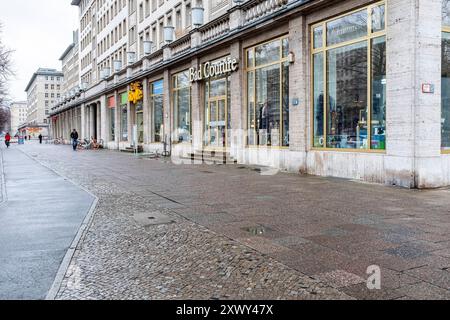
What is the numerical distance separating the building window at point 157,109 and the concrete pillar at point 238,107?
1101 cm

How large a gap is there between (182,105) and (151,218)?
66.0ft

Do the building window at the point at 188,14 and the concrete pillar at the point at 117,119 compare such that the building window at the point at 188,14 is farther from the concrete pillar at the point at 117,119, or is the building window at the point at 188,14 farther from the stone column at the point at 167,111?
the concrete pillar at the point at 117,119

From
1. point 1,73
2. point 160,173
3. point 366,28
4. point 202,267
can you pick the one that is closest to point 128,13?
point 1,73

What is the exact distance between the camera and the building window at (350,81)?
516 inches

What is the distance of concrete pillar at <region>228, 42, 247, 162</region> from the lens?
67.0 ft

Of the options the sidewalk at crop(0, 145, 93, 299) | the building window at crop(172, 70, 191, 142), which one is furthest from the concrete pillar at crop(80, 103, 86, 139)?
the sidewalk at crop(0, 145, 93, 299)

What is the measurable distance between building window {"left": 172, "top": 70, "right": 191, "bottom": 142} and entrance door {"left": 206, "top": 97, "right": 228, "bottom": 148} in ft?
9.08

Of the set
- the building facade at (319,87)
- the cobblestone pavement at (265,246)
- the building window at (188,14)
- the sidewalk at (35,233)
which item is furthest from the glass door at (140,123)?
the cobblestone pavement at (265,246)

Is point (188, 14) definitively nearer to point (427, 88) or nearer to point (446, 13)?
point (446, 13)

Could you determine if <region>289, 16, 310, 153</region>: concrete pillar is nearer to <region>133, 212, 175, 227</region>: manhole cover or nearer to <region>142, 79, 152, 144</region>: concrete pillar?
<region>133, 212, 175, 227</region>: manhole cover

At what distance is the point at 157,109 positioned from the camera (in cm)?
3216

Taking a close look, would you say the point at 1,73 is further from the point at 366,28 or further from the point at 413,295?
the point at 413,295

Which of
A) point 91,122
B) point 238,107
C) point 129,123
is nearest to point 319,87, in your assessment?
point 238,107

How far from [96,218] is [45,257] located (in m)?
2.58
